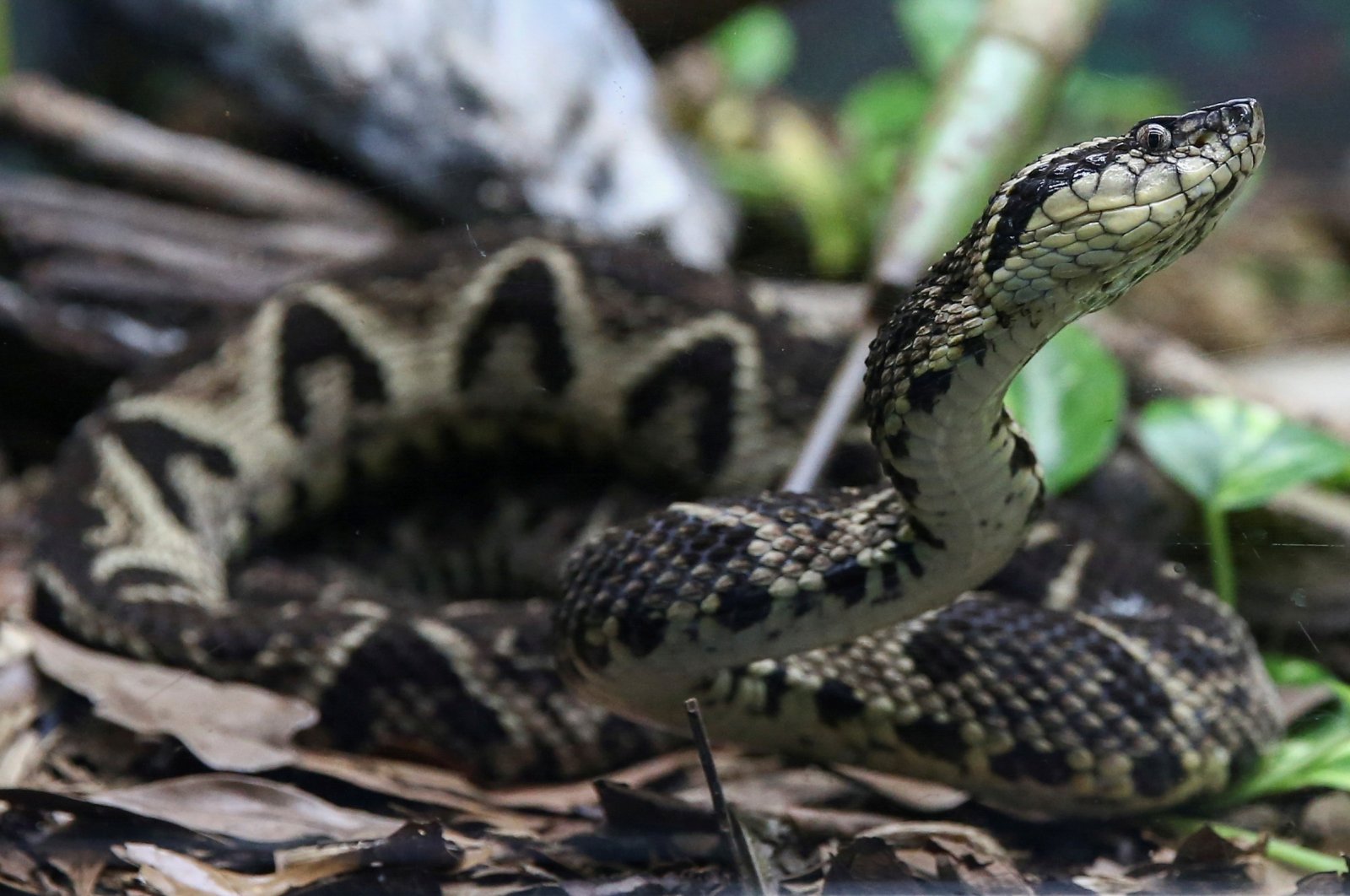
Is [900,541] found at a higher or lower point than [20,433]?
higher

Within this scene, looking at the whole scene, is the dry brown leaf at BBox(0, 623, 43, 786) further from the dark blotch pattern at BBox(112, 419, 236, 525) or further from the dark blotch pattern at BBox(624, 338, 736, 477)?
the dark blotch pattern at BBox(624, 338, 736, 477)

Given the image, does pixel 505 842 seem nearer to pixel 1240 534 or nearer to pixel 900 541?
pixel 900 541

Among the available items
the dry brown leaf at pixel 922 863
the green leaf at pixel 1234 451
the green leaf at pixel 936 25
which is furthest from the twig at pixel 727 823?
the green leaf at pixel 936 25

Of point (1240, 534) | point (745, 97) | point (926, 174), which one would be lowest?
point (1240, 534)

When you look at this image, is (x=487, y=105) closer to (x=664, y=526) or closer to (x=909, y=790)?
(x=664, y=526)

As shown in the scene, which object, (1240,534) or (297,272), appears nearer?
(1240,534)

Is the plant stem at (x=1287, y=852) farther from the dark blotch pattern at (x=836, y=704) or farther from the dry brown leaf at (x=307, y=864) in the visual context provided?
the dry brown leaf at (x=307, y=864)

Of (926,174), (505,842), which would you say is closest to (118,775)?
(505,842)

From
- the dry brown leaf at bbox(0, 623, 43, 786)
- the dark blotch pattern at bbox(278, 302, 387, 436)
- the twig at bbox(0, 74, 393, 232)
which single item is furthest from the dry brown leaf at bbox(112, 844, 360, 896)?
the twig at bbox(0, 74, 393, 232)
